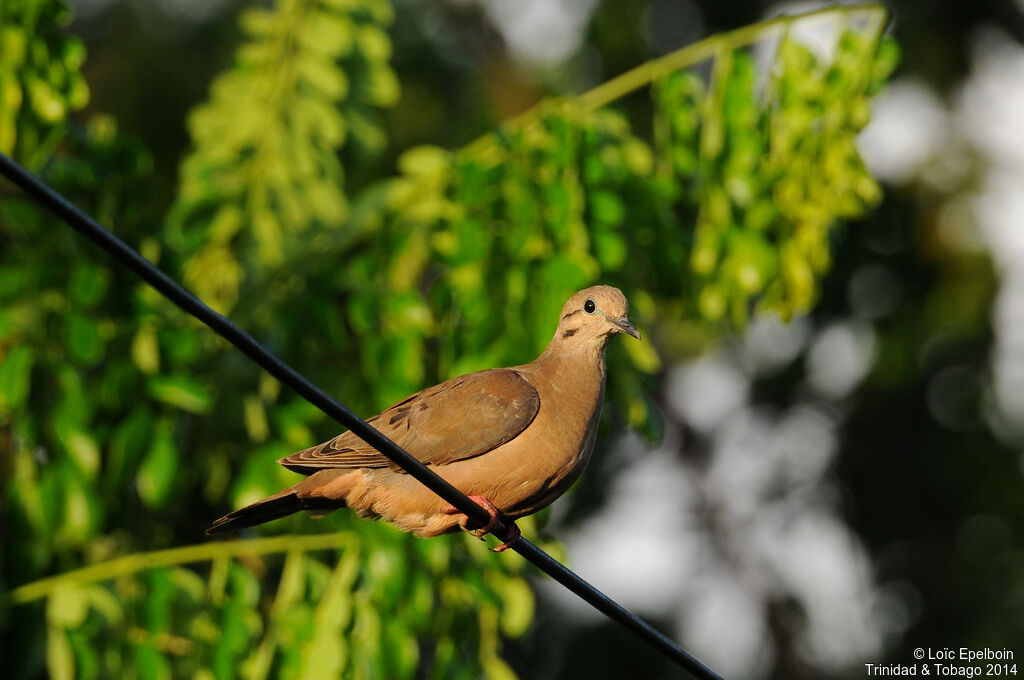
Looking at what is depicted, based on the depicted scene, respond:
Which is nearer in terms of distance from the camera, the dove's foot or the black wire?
the black wire

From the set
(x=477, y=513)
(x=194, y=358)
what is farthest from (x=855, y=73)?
(x=194, y=358)

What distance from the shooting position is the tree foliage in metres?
4.13

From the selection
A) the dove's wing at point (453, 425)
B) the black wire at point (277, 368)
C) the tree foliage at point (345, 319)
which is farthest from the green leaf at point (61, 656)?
the black wire at point (277, 368)

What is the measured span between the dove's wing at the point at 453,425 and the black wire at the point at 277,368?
56cm

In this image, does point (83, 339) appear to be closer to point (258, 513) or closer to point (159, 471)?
point (159, 471)

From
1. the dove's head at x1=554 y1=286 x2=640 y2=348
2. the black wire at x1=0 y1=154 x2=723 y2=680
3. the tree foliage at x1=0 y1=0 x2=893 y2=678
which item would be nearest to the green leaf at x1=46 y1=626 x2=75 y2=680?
the tree foliage at x1=0 y1=0 x2=893 y2=678

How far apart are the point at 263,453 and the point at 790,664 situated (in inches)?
338

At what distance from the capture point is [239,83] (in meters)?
5.66

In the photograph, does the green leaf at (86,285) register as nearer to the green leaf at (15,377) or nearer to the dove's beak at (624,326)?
the green leaf at (15,377)

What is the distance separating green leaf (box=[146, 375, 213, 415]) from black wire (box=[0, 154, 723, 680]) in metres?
1.39

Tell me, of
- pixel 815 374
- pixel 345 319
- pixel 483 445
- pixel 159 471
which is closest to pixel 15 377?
pixel 159 471

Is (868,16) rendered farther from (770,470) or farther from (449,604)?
(770,470)

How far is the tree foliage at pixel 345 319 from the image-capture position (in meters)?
4.13

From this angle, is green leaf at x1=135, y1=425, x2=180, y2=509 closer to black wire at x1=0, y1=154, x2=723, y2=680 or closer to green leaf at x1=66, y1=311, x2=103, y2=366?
green leaf at x1=66, y1=311, x2=103, y2=366
